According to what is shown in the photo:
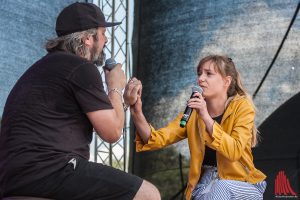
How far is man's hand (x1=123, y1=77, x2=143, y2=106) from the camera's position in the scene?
2424 millimetres

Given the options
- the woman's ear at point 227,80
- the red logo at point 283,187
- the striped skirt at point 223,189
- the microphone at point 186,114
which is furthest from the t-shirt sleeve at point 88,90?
the red logo at point 283,187

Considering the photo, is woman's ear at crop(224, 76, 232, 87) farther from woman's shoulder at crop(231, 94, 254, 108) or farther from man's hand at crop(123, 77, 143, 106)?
man's hand at crop(123, 77, 143, 106)

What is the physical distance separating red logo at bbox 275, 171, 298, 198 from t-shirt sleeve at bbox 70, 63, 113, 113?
257 centimetres

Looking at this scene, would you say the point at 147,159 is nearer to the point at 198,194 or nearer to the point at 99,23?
the point at 198,194

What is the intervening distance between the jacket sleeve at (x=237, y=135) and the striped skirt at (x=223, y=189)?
0.47 ft

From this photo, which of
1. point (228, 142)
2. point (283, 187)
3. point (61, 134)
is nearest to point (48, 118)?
point (61, 134)

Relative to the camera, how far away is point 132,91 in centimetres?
245

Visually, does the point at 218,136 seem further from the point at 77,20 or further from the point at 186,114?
the point at 77,20

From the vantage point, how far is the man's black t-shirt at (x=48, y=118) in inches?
67.6

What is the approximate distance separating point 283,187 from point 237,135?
1889 mm

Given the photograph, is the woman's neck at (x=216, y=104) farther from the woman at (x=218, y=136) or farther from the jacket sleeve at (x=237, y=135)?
the jacket sleeve at (x=237, y=135)

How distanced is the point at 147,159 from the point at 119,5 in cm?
194

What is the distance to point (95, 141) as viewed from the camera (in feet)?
21.5

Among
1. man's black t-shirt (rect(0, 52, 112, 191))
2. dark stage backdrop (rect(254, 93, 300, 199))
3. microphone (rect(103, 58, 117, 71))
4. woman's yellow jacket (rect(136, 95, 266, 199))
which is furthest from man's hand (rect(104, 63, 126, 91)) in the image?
dark stage backdrop (rect(254, 93, 300, 199))
